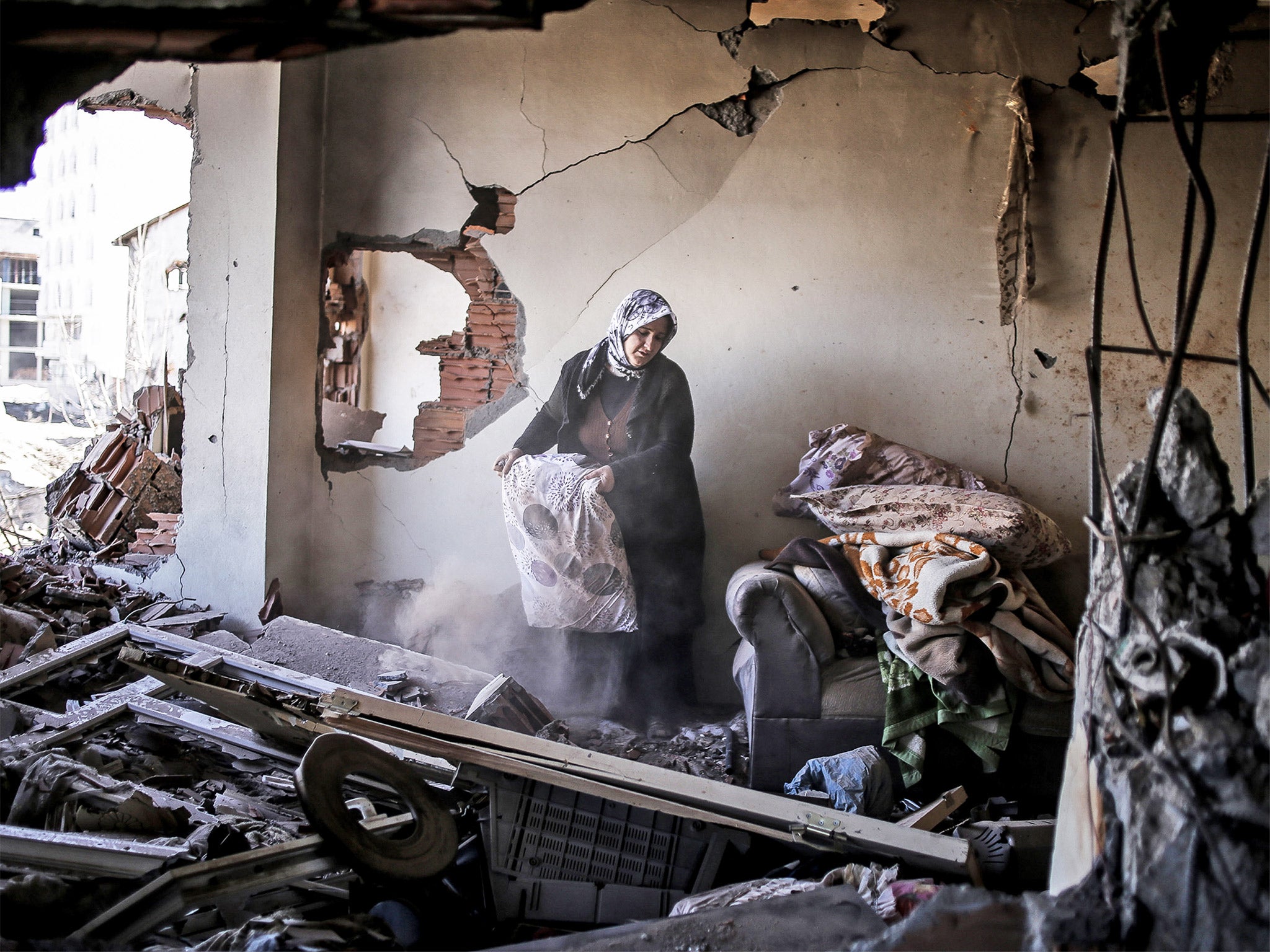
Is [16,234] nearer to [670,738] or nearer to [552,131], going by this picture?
[552,131]

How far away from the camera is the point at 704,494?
442 cm

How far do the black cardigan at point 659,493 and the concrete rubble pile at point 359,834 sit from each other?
42.1 inches

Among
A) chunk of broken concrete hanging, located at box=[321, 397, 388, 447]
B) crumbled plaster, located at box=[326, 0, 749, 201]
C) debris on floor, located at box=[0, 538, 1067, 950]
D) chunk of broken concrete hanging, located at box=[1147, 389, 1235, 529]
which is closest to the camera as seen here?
chunk of broken concrete hanging, located at box=[1147, 389, 1235, 529]

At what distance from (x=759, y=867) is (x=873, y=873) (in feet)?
1.53

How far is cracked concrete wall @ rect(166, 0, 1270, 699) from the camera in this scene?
4191mm

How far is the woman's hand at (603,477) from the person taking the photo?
3.84 m

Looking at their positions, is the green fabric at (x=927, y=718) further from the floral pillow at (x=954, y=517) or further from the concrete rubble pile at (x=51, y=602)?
the concrete rubble pile at (x=51, y=602)

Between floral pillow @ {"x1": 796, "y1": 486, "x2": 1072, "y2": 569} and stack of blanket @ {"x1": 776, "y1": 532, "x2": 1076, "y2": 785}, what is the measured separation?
0.09 meters

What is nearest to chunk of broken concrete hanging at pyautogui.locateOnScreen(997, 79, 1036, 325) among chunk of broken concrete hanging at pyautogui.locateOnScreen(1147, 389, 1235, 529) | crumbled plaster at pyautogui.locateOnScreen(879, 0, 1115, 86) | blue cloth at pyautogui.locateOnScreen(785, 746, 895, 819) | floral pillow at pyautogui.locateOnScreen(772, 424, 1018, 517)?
crumbled plaster at pyautogui.locateOnScreen(879, 0, 1115, 86)

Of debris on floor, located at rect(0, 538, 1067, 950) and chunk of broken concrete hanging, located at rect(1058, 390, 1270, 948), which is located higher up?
chunk of broken concrete hanging, located at rect(1058, 390, 1270, 948)

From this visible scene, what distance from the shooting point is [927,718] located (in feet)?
10.4

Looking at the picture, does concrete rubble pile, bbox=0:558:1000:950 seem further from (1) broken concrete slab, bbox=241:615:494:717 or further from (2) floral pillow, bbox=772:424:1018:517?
(2) floral pillow, bbox=772:424:1018:517

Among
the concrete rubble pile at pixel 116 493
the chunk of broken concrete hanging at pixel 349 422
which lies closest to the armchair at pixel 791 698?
the concrete rubble pile at pixel 116 493

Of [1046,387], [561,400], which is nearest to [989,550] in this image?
[1046,387]
